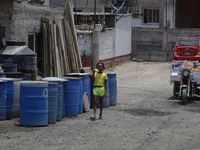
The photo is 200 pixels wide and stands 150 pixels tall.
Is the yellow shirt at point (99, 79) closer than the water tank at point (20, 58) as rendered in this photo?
Yes

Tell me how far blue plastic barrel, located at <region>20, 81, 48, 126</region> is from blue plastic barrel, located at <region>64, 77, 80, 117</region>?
1.28 meters

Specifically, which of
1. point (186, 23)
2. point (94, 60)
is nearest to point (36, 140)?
point (94, 60)

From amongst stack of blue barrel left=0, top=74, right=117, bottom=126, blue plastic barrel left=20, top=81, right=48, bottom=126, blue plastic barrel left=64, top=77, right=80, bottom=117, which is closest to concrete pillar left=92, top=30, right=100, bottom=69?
stack of blue barrel left=0, top=74, right=117, bottom=126

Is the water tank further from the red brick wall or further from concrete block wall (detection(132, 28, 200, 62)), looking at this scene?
concrete block wall (detection(132, 28, 200, 62))

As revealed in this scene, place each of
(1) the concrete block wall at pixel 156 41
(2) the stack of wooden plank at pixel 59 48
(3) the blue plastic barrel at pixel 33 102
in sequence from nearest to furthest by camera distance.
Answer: (3) the blue plastic barrel at pixel 33 102, (2) the stack of wooden plank at pixel 59 48, (1) the concrete block wall at pixel 156 41

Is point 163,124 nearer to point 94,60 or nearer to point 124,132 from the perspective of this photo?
point 124,132

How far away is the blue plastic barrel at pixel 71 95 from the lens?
32.0 ft

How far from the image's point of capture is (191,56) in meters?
21.0

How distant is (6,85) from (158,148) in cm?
402

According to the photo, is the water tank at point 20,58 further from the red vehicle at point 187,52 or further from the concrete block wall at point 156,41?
the concrete block wall at point 156,41

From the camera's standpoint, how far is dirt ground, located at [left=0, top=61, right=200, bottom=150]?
271 inches

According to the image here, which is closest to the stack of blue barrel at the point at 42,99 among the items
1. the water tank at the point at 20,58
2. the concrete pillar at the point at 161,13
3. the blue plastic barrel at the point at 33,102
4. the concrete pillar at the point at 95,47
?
the blue plastic barrel at the point at 33,102

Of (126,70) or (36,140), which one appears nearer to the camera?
(36,140)

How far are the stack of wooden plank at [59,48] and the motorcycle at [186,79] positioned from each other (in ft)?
15.6
